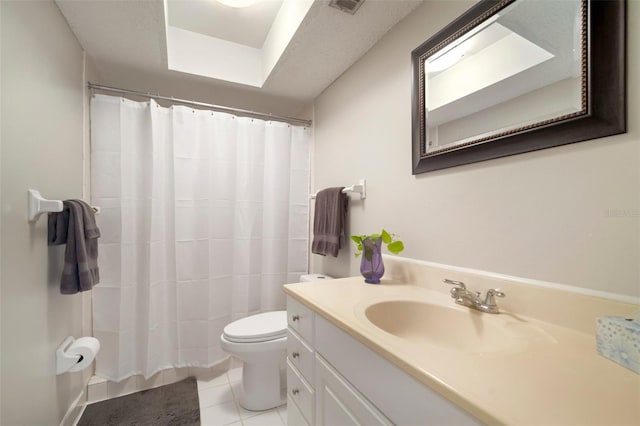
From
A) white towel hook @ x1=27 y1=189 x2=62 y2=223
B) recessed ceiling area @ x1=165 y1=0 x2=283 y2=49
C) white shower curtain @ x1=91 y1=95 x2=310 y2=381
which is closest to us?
white towel hook @ x1=27 y1=189 x2=62 y2=223

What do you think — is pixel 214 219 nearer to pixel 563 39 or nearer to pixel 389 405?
pixel 389 405

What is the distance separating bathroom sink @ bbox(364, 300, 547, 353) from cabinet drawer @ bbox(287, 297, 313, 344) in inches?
9.3

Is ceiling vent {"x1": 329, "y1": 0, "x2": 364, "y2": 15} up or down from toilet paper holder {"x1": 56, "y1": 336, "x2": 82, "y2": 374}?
up

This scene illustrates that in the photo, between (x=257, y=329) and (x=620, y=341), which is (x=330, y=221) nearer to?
(x=257, y=329)

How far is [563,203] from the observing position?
732 millimetres

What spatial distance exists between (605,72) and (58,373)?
226 cm

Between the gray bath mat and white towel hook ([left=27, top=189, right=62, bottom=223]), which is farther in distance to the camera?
the gray bath mat

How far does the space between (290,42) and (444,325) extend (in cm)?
156

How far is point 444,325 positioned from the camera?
35.2 inches

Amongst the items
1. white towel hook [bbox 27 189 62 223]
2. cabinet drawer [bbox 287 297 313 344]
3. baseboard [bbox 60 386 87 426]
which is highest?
white towel hook [bbox 27 189 62 223]

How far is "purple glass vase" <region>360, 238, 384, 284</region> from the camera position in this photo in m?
1.23

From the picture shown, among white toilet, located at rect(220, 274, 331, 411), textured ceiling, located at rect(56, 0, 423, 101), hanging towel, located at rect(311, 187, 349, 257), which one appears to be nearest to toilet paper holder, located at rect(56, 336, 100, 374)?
white toilet, located at rect(220, 274, 331, 411)

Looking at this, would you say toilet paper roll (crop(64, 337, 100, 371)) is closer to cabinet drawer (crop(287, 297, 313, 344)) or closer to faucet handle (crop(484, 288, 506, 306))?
cabinet drawer (crop(287, 297, 313, 344))

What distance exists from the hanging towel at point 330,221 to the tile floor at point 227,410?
989mm
